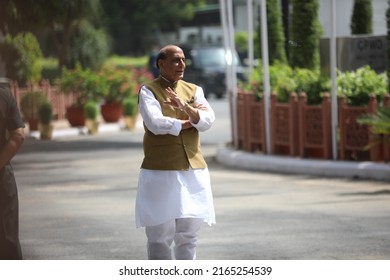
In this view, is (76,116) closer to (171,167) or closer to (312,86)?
(312,86)

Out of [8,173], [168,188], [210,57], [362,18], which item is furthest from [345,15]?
[210,57]

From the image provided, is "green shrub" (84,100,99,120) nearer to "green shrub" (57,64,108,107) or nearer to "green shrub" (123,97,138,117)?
"green shrub" (57,64,108,107)

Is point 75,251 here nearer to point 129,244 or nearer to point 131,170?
point 129,244

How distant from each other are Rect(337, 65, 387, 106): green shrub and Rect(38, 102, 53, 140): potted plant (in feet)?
28.7

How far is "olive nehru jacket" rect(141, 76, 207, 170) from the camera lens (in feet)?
26.9

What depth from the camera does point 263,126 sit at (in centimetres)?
1958

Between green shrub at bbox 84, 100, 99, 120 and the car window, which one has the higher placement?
green shrub at bbox 84, 100, 99, 120

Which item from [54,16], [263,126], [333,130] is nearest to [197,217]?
[333,130]

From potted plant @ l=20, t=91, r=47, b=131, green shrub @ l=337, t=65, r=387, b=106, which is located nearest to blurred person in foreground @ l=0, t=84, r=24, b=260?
green shrub @ l=337, t=65, r=387, b=106

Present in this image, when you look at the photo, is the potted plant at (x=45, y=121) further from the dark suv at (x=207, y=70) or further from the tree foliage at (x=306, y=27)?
the dark suv at (x=207, y=70)

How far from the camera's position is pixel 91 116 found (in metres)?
27.3

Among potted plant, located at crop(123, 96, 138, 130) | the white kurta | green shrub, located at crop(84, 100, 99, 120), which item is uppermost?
the white kurta

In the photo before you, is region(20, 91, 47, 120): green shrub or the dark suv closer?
region(20, 91, 47, 120): green shrub

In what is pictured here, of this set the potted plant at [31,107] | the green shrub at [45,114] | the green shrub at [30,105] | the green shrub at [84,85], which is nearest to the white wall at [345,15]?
the green shrub at [45,114]
